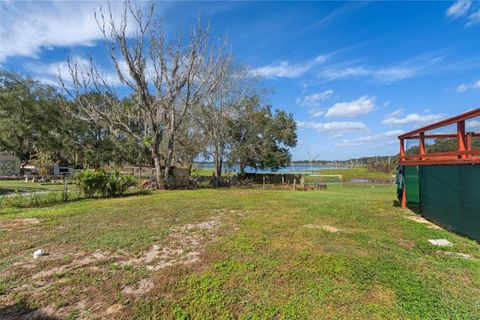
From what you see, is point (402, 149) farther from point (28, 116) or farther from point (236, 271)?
point (28, 116)

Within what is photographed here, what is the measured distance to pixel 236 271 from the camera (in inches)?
123

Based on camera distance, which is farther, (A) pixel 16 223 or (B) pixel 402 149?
(B) pixel 402 149

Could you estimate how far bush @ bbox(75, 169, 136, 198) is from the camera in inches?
399

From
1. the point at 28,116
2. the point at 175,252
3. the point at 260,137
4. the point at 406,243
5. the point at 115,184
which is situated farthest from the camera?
the point at 28,116

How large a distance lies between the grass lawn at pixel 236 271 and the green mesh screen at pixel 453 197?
1.00 ft

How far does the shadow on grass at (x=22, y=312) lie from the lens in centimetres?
223

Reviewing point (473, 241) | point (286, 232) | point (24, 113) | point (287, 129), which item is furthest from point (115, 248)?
point (24, 113)

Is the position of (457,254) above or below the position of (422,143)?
below

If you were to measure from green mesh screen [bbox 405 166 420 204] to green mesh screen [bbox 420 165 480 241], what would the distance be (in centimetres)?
73

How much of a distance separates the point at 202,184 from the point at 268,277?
1555cm

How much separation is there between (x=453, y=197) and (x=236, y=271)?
4.46 metres

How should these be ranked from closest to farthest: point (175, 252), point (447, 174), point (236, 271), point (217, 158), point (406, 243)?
point (236, 271) < point (175, 252) < point (406, 243) < point (447, 174) < point (217, 158)

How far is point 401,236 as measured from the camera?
15.3ft

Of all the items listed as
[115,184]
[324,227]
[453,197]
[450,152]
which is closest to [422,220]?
[453,197]
